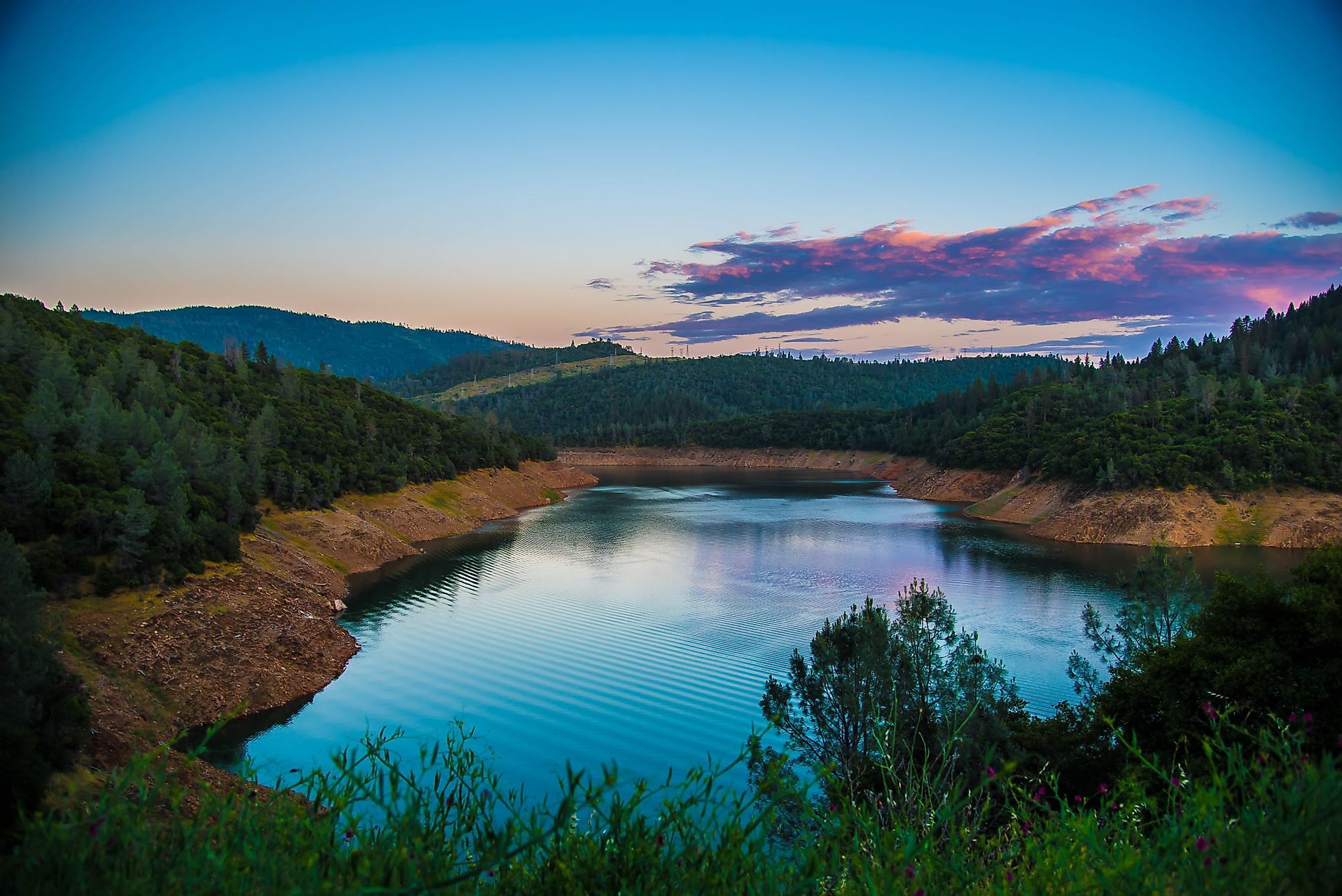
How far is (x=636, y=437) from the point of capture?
609 feet

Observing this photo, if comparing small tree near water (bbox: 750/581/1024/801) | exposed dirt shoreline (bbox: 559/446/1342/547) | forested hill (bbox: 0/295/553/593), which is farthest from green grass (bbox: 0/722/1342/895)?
exposed dirt shoreline (bbox: 559/446/1342/547)

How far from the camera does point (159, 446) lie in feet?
115

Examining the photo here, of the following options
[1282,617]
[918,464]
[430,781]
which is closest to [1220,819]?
[1282,617]

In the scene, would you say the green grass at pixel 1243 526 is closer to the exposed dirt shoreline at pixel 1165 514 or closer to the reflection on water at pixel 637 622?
the exposed dirt shoreline at pixel 1165 514

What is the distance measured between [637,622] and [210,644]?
18.8 meters

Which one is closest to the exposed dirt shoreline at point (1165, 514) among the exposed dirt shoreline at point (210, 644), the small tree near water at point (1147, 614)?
the small tree near water at point (1147, 614)

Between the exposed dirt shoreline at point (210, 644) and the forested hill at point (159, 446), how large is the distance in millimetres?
1387

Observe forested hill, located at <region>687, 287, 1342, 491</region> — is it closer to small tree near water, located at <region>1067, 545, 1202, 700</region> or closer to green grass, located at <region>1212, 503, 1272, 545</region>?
green grass, located at <region>1212, 503, 1272, 545</region>

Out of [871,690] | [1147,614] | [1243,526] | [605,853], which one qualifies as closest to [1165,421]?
[1243,526]

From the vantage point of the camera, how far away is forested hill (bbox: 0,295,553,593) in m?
28.2

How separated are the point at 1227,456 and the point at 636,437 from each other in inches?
5142

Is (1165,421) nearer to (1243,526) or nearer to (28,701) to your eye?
(1243,526)

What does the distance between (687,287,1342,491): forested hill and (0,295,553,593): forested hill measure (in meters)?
64.2

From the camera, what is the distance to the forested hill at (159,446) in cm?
2825
